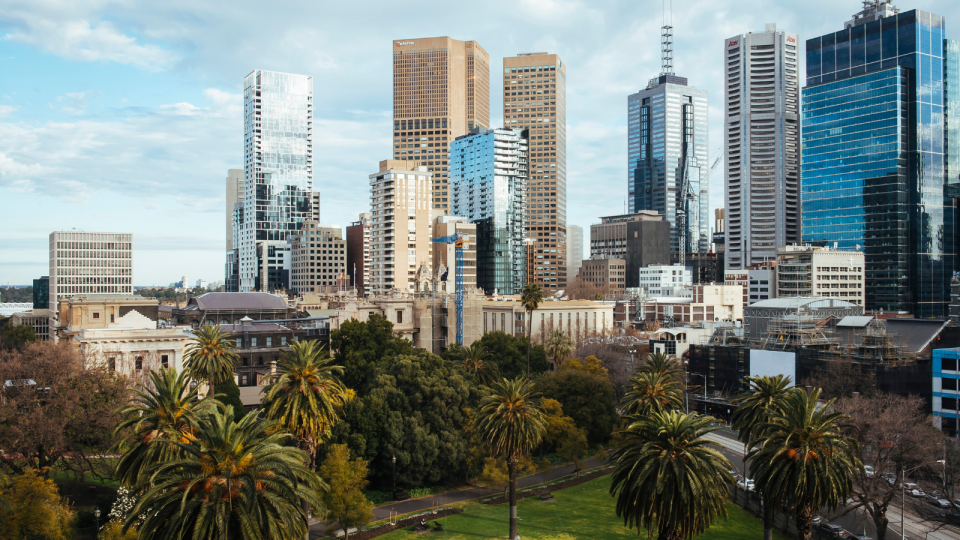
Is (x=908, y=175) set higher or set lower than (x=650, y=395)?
higher

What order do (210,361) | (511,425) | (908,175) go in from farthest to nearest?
(908,175) → (210,361) → (511,425)

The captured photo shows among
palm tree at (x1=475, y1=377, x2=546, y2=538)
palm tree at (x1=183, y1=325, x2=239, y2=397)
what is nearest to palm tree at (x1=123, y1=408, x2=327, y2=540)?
palm tree at (x1=475, y1=377, x2=546, y2=538)

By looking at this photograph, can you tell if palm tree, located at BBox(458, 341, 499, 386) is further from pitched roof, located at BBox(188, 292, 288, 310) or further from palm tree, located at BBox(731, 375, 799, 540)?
pitched roof, located at BBox(188, 292, 288, 310)

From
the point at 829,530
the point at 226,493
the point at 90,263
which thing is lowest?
the point at 829,530

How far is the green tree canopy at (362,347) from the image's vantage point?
92188 mm

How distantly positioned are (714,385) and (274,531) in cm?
9640

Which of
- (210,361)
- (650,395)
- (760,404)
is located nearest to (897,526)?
(760,404)

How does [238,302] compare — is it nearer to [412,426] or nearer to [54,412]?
[412,426]

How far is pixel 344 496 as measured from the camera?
5681cm

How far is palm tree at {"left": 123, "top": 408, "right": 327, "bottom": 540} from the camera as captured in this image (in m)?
31.1

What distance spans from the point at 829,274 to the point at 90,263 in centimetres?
21596

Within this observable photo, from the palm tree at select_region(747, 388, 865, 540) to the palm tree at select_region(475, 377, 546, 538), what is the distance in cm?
1980

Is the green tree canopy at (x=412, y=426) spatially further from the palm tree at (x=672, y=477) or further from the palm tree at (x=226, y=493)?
the palm tree at (x=226, y=493)

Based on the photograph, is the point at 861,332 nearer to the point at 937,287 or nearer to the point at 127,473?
the point at 127,473
